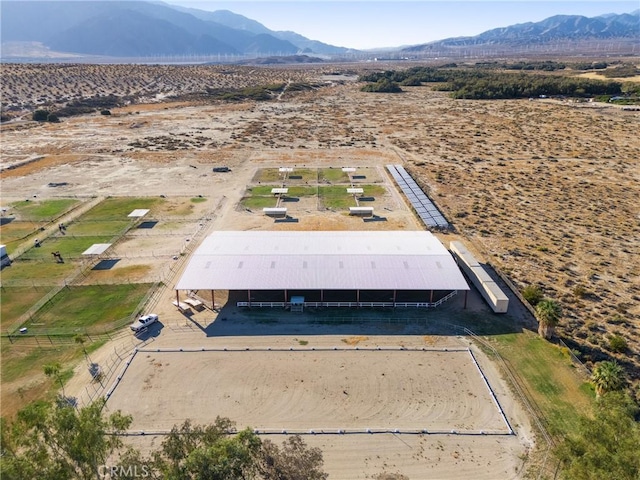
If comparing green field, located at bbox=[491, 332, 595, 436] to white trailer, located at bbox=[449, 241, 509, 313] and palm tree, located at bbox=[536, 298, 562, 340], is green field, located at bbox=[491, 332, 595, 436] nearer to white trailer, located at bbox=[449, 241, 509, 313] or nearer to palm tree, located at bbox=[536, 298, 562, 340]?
palm tree, located at bbox=[536, 298, 562, 340]

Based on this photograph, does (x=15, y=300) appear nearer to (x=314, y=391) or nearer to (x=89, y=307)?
(x=89, y=307)

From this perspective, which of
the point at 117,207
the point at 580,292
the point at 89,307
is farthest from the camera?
the point at 117,207

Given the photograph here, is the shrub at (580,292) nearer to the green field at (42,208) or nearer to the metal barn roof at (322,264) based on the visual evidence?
the metal barn roof at (322,264)

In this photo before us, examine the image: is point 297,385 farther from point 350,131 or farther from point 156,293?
point 350,131

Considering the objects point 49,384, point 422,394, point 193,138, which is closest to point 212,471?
point 422,394

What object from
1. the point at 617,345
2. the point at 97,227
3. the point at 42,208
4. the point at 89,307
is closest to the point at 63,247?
the point at 97,227

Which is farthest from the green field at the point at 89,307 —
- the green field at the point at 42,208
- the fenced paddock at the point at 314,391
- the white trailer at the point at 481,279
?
the white trailer at the point at 481,279
